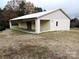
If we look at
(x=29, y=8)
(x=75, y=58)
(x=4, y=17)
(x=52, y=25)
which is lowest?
(x=75, y=58)

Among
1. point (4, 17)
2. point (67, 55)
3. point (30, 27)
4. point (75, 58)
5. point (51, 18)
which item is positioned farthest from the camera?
point (4, 17)

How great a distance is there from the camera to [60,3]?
1533 inches

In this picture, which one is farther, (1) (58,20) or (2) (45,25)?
(1) (58,20)

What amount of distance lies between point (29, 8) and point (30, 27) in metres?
24.1

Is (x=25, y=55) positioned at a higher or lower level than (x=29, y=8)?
lower

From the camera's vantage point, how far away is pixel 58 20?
2297 cm

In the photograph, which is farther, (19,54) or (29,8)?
(29,8)

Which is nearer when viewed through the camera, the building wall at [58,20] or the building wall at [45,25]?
the building wall at [58,20]

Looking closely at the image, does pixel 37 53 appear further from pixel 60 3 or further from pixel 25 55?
pixel 60 3

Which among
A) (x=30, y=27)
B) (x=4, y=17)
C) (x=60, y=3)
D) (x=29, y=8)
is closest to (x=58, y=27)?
(x=30, y=27)

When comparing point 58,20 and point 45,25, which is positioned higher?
point 58,20

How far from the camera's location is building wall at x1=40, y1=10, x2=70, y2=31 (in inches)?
858

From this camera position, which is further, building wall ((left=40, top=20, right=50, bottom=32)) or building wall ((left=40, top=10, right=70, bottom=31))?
building wall ((left=40, top=20, right=50, bottom=32))

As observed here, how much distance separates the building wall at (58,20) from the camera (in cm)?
2180
